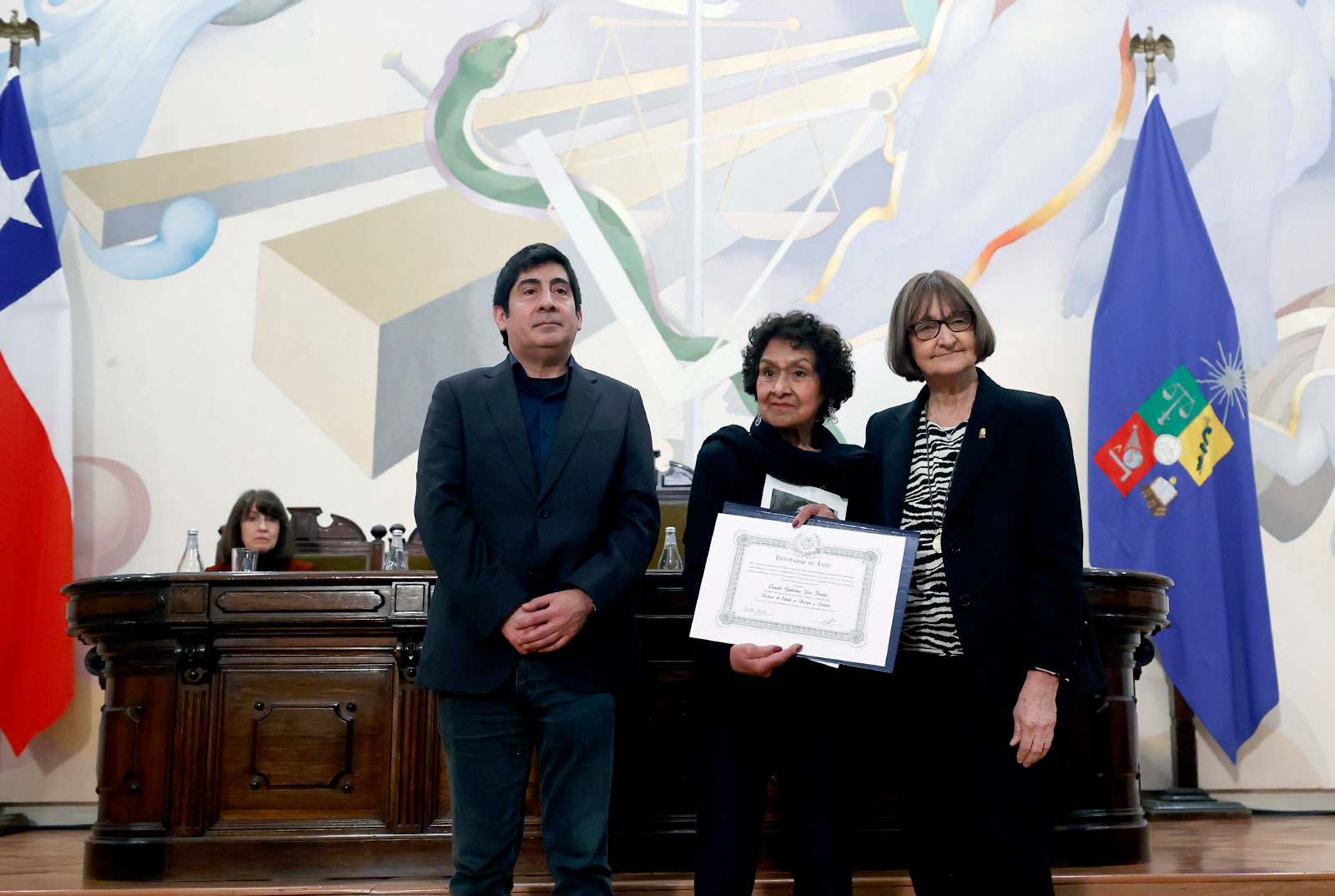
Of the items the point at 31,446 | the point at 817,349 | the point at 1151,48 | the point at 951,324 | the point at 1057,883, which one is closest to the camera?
the point at 951,324

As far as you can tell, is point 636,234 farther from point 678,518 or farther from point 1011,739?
point 1011,739

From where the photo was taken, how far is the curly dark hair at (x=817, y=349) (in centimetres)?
196

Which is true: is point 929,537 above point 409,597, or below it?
above

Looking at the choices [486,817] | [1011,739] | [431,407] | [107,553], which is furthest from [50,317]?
[1011,739]

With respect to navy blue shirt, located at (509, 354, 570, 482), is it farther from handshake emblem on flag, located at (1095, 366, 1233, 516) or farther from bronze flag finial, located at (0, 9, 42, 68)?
bronze flag finial, located at (0, 9, 42, 68)

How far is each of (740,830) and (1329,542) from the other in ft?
13.2

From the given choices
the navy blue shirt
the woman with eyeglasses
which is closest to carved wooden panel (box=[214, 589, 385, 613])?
the navy blue shirt

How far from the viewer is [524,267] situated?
6.70ft

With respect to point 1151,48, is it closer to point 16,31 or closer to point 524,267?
point 524,267

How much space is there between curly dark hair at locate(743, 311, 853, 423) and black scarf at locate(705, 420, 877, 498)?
0.36ft

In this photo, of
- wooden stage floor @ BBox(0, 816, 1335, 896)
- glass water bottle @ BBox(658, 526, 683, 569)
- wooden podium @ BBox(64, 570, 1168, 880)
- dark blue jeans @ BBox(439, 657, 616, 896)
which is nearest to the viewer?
dark blue jeans @ BBox(439, 657, 616, 896)

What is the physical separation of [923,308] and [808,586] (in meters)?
0.52

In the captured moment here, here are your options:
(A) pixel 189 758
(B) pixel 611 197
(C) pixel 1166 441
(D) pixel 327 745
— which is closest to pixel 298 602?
(D) pixel 327 745

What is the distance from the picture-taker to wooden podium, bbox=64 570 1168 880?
283 cm
